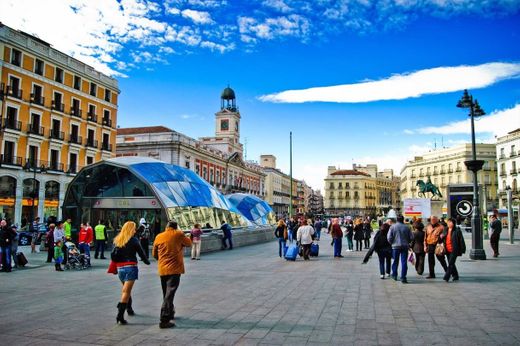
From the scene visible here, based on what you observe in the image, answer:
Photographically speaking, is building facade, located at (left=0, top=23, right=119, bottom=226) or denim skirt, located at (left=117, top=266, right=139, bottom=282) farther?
building facade, located at (left=0, top=23, right=119, bottom=226)

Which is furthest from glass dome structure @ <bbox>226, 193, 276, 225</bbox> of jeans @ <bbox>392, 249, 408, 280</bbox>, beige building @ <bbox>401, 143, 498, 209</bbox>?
beige building @ <bbox>401, 143, 498, 209</bbox>

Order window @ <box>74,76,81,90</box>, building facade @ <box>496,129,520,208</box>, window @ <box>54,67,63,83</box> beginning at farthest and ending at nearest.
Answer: building facade @ <box>496,129,520,208</box> → window @ <box>74,76,81,90</box> → window @ <box>54,67,63,83</box>

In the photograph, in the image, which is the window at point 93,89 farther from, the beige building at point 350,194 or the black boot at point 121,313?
the beige building at point 350,194

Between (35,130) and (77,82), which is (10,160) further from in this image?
(77,82)

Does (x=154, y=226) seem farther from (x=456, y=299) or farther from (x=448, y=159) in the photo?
(x=448, y=159)

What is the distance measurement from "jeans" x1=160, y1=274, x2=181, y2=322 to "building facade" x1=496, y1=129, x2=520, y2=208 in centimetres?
6460

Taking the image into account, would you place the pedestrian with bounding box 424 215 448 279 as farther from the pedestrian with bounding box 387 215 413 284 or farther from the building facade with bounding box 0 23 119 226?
the building facade with bounding box 0 23 119 226

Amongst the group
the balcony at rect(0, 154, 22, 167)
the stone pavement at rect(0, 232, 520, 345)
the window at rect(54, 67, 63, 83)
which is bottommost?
the stone pavement at rect(0, 232, 520, 345)

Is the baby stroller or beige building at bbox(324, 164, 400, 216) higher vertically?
beige building at bbox(324, 164, 400, 216)

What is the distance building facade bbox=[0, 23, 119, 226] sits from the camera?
1508 inches

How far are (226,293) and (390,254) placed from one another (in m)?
4.81

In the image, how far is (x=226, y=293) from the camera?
9.30 m

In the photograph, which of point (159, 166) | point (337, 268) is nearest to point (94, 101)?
point (159, 166)

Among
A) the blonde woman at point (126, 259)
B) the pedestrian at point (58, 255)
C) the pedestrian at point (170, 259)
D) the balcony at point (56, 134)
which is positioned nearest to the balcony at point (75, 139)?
the balcony at point (56, 134)
